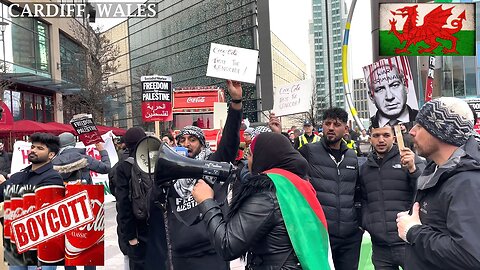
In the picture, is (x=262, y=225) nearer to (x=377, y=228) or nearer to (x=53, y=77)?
(x=377, y=228)

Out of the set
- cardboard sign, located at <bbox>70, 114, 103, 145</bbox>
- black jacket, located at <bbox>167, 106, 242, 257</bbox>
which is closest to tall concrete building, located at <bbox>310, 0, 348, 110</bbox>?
cardboard sign, located at <bbox>70, 114, 103, 145</bbox>

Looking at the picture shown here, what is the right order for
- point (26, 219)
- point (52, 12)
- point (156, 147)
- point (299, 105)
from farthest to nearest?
point (52, 12) < point (299, 105) < point (26, 219) < point (156, 147)

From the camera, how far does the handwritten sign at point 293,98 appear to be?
10820 mm

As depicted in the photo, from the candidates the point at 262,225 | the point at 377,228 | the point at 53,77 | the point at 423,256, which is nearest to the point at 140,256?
the point at 377,228

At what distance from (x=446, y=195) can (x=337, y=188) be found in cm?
219

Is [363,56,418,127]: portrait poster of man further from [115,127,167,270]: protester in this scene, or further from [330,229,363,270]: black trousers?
[115,127,167,270]: protester

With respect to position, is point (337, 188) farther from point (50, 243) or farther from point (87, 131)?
point (87, 131)

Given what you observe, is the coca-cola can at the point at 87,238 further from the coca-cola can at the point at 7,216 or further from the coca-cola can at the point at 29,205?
the coca-cola can at the point at 7,216

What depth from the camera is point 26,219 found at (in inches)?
182

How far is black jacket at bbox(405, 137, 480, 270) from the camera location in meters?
2.19

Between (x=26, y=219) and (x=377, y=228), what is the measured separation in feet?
10.1

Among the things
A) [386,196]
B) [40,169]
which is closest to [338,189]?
[386,196]

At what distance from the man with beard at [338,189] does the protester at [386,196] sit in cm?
13

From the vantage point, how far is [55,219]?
459 cm
